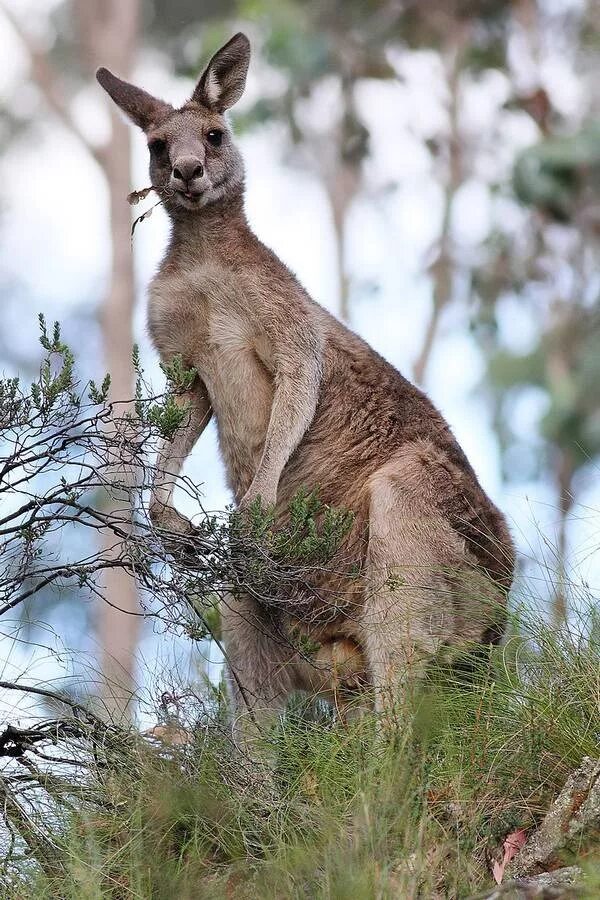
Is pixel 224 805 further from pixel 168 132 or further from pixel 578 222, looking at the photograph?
pixel 578 222

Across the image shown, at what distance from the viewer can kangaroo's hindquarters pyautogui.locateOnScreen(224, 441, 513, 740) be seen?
5009 millimetres

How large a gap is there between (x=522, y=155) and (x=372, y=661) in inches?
508

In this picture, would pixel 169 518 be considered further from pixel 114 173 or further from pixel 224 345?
pixel 114 173

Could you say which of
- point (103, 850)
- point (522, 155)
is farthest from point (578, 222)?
point (103, 850)

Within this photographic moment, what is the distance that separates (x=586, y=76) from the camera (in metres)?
18.0

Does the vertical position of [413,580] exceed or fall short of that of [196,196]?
it falls short

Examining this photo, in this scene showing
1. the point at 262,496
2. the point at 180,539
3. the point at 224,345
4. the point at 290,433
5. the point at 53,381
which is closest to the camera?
the point at 53,381

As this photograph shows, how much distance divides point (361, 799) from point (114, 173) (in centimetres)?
1153

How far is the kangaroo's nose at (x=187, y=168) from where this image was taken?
5594 mm

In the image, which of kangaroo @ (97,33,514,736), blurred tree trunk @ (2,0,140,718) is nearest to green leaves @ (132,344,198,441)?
kangaroo @ (97,33,514,736)

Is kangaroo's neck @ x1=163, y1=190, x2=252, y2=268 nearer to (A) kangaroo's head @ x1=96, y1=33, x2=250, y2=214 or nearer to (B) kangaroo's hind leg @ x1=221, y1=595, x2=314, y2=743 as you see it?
(A) kangaroo's head @ x1=96, y1=33, x2=250, y2=214

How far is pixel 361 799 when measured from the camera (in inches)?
156

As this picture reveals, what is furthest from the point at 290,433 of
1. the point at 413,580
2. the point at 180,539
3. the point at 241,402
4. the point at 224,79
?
the point at 224,79

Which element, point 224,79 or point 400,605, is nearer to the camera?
point 400,605
